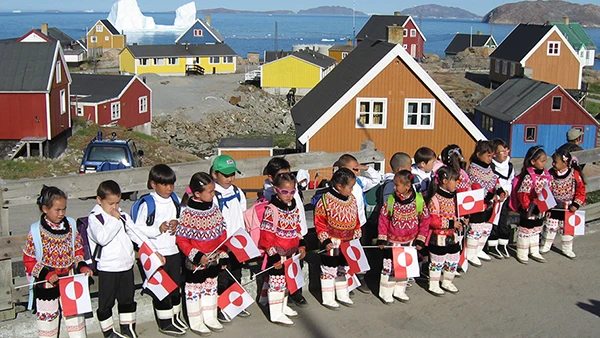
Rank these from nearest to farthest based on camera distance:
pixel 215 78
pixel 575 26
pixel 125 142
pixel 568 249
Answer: pixel 568 249 < pixel 125 142 < pixel 215 78 < pixel 575 26

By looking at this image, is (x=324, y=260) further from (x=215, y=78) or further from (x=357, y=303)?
(x=215, y=78)

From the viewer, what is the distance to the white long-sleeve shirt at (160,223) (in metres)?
6.96

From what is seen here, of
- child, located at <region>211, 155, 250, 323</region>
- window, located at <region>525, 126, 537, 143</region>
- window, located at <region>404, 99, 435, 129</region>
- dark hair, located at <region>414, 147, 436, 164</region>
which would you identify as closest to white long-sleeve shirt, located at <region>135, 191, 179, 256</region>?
child, located at <region>211, 155, 250, 323</region>

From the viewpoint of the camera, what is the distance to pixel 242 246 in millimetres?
7422

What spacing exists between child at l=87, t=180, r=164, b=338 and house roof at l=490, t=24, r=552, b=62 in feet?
224

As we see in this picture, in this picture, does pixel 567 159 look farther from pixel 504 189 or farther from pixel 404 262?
pixel 404 262

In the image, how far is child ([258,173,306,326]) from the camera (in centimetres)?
764

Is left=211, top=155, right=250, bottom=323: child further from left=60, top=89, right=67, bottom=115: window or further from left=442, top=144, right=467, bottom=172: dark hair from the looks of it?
left=60, top=89, right=67, bottom=115: window

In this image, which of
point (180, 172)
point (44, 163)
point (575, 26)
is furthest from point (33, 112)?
point (575, 26)

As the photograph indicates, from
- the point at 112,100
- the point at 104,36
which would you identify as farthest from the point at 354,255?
the point at 104,36

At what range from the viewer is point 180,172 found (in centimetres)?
794

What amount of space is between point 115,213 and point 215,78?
80079 mm

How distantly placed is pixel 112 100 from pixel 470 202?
39654 millimetres

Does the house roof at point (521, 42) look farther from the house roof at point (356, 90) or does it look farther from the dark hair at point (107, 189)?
the dark hair at point (107, 189)
